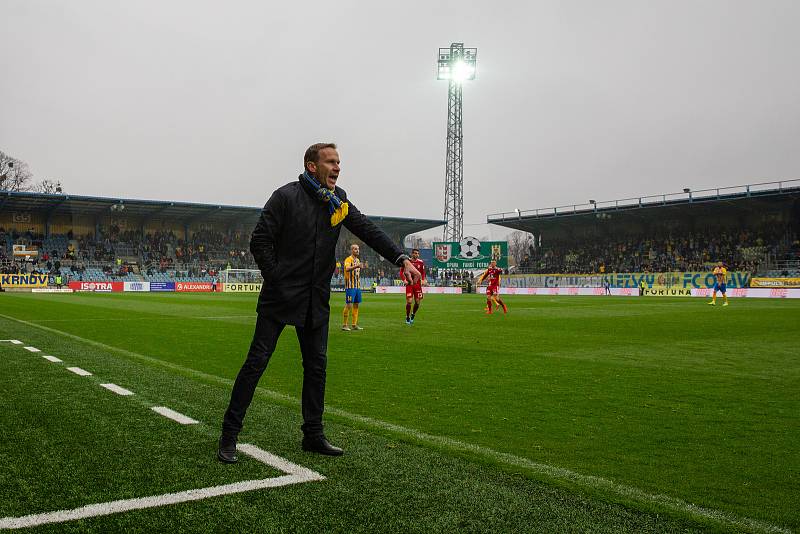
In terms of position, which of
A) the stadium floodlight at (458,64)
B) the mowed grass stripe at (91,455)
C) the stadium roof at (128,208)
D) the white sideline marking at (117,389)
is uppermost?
the stadium floodlight at (458,64)

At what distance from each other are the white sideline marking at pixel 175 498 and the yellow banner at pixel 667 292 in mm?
46374

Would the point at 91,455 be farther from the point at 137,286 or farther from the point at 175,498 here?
the point at 137,286

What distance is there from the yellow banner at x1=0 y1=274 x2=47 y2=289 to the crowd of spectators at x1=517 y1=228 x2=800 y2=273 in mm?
44704

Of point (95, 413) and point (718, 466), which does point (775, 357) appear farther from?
point (95, 413)

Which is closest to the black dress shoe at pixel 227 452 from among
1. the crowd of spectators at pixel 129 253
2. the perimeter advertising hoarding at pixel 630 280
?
the perimeter advertising hoarding at pixel 630 280

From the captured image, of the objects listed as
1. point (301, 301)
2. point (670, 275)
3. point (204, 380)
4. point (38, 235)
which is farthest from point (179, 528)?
point (38, 235)

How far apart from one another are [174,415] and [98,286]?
53.2 meters

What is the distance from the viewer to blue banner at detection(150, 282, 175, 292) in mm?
55412

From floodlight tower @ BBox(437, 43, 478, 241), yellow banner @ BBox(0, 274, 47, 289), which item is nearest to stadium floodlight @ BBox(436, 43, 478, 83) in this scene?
floodlight tower @ BBox(437, 43, 478, 241)

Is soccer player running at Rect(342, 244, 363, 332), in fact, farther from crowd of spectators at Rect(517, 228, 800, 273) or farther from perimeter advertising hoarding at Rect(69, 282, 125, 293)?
perimeter advertising hoarding at Rect(69, 282, 125, 293)

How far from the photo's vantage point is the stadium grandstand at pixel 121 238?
56.8 meters

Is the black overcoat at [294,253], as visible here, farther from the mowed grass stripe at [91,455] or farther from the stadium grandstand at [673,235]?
the stadium grandstand at [673,235]

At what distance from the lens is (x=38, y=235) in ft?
197

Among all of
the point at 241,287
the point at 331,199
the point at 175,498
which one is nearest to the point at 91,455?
the point at 175,498
